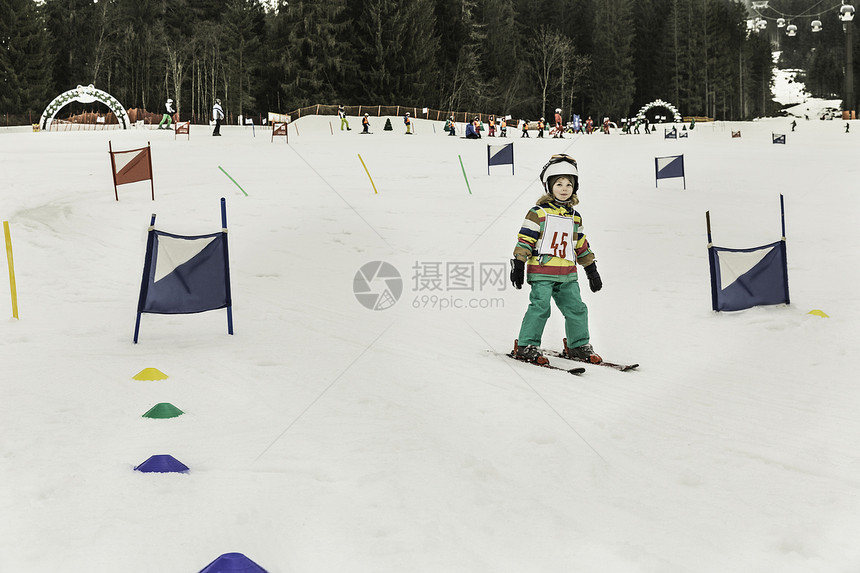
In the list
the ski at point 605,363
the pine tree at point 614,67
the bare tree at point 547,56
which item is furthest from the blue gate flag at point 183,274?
the pine tree at point 614,67

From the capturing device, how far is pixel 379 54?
6366 cm

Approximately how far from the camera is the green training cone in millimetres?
5016

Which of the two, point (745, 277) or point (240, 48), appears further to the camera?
point (240, 48)

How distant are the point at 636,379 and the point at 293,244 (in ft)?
26.1

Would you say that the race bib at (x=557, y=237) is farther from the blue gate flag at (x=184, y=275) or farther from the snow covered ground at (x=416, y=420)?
the blue gate flag at (x=184, y=275)

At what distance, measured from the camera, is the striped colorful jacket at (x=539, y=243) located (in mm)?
6770

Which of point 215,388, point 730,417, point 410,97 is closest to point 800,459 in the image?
point 730,417

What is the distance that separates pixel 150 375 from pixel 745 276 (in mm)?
6571

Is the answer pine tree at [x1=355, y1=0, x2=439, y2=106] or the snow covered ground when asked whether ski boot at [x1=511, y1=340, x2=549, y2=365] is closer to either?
the snow covered ground

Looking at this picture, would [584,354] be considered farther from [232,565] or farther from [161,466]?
[232,565]

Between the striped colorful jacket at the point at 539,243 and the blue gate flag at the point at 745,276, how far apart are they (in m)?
2.74

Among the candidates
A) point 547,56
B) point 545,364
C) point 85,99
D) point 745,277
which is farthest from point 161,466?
point 547,56

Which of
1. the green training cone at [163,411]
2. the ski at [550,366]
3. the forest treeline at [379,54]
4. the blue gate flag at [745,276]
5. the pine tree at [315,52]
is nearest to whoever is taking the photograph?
the green training cone at [163,411]

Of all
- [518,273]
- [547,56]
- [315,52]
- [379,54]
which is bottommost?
[518,273]
